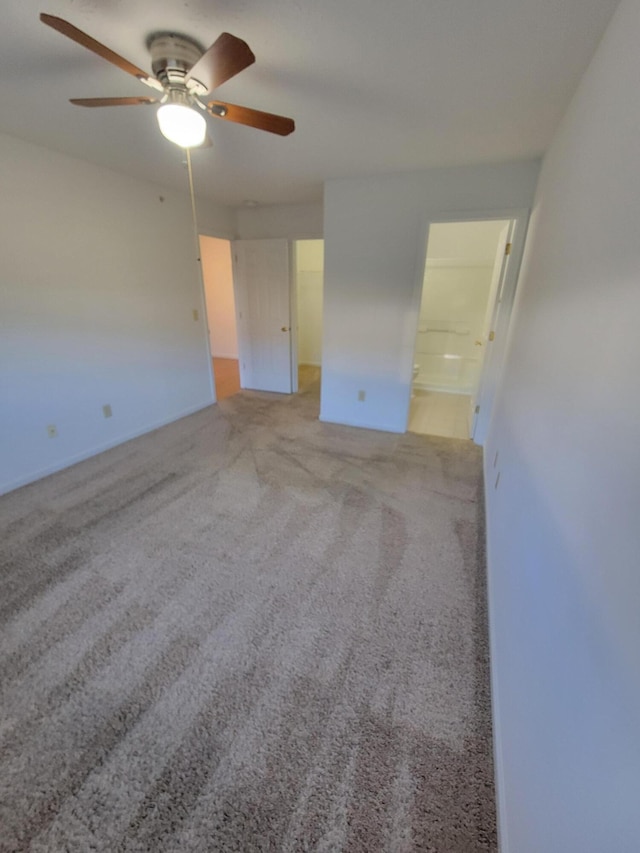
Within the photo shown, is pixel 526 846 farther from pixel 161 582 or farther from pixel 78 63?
pixel 78 63

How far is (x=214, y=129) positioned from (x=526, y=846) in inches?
131

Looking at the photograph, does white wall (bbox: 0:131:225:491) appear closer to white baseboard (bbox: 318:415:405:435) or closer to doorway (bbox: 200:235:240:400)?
white baseboard (bbox: 318:415:405:435)

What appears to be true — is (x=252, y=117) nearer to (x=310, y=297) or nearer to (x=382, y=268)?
(x=382, y=268)

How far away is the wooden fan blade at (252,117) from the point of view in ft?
4.84

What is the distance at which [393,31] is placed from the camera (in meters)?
1.31

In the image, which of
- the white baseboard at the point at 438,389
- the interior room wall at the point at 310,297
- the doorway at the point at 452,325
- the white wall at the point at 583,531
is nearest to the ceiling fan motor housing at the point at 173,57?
the white wall at the point at 583,531

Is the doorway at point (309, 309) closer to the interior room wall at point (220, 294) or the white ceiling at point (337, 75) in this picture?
the interior room wall at point (220, 294)

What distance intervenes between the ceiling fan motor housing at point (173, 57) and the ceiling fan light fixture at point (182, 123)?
0.36 feet

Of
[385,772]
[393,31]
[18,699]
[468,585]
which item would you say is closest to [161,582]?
[18,699]

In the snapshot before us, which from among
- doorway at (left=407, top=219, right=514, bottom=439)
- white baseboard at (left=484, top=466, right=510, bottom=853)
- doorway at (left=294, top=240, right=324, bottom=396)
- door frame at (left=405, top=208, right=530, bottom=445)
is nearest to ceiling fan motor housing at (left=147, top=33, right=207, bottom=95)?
door frame at (left=405, top=208, right=530, bottom=445)

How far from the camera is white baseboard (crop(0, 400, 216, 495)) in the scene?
254 cm

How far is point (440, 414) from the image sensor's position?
4289 millimetres

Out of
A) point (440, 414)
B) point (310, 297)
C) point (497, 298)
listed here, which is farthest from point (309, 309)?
point (497, 298)

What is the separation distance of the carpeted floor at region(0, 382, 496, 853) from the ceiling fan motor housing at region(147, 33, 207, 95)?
7.35 ft
